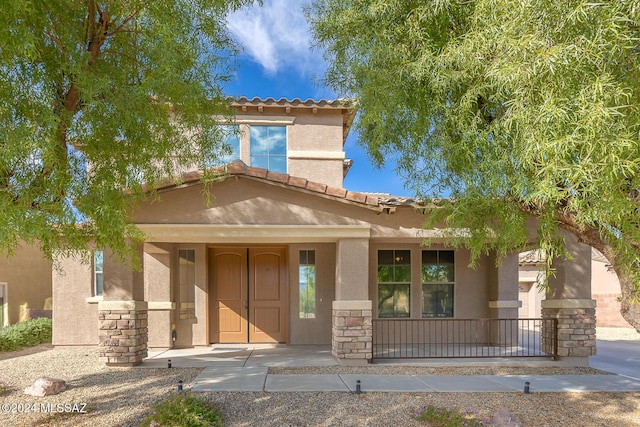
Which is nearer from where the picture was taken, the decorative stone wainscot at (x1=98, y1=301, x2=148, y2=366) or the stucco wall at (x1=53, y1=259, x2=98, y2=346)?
the decorative stone wainscot at (x1=98, y1=301, x2=148, y2=366)

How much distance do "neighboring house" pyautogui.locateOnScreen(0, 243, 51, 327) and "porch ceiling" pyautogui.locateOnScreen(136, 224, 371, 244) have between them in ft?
28.5

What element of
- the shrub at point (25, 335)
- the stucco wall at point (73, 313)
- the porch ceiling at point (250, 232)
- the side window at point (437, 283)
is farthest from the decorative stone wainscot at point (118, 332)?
the side window at point (437, 283)

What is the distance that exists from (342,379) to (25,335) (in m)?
9.35

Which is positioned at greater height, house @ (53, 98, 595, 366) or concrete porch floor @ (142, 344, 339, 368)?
house @ (53, 98, 595, 366)

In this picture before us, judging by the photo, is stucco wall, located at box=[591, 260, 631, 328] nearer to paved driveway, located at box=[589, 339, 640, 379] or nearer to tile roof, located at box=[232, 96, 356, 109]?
paved driveway, located at box=[589, 339, 640, 379]

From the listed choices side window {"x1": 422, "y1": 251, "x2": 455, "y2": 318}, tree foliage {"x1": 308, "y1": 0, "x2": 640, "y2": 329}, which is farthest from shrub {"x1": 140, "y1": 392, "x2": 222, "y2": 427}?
side window {"x1": 422, "y1": 251, "x2": 455, "y2": 318}

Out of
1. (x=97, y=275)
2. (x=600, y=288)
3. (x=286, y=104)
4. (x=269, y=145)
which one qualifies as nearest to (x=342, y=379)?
(x=269, y=145)

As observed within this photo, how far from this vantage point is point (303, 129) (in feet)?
36.6

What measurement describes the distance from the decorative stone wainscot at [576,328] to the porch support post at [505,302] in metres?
1.87

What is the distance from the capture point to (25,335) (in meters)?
11.0

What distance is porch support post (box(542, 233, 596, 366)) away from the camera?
844cm

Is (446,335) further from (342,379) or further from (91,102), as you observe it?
(91,102)

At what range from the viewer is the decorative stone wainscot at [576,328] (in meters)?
8.43

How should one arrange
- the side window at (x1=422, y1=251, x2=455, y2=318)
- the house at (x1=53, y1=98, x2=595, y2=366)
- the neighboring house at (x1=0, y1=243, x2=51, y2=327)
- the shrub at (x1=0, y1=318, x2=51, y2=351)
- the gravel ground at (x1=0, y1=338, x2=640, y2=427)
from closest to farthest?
1. the gravel ground at (x1=0, y1=338, x2=640, y2=427)
2. the house at (x1=53, y1=98, x2=595, y2=366)
3. the shrub at (x1=0, y1=318, x2=51, y2=351)
4. the side window at (x1=422, y1=251, x2=455, y2=318)
5. the neighboring house at (x1=0, y1=243, x2=51, y2=327)
